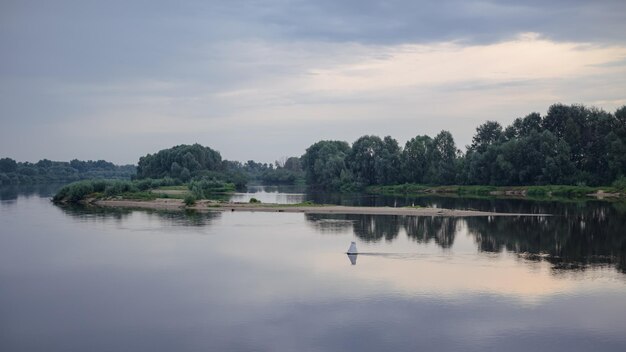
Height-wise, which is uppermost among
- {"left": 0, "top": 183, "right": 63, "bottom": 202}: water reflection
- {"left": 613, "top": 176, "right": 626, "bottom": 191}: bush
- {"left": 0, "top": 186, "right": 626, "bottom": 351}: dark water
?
{"left": 613, "top": 176, "right": 626, "bottom": 191}: bush

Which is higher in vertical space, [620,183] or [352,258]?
[620,183]

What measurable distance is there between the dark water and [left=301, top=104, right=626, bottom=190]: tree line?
50.7 metres

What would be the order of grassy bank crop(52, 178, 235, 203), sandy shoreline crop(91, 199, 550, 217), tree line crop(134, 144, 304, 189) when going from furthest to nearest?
tree line crop(134, 144, 304, 189), grassy bank crop(52, 178, 235, 203), sandy shoreline crop(91, 199, 550, 217)

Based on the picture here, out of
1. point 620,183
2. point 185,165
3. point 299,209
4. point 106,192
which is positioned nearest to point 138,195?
point 106,192

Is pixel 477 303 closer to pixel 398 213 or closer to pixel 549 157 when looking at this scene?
pixel 398 213

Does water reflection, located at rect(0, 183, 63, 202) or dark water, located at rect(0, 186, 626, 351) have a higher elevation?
water reflection, located at rect(0, 183, 63, 202)

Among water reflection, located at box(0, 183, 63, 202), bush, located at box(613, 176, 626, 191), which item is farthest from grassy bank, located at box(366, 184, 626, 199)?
water reflection, located at box(0, 183, 63, 202)

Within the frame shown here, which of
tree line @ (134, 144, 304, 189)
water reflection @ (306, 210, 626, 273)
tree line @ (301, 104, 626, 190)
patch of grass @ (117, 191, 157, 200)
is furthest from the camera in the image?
tree line @ (134, 144, 304, 189)

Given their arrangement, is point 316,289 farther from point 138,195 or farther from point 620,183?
point 620,183

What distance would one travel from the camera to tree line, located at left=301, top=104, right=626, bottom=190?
331 ft

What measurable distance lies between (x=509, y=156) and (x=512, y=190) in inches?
237

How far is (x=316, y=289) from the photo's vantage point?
28844 millimetres

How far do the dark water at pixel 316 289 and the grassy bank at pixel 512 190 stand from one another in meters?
43.8

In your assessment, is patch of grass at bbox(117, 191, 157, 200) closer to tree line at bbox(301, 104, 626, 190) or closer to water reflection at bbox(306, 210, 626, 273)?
water reflection at bbox(306, 210, 626, 273)
